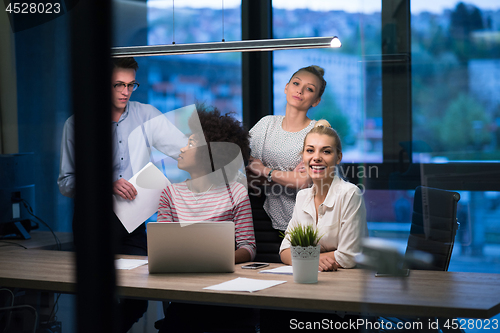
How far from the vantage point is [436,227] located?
5.60 feet

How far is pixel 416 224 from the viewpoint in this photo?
1.76m

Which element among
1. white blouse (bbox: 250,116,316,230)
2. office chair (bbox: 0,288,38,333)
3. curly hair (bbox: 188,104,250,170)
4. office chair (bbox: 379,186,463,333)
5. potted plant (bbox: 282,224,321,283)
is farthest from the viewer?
white blouse (bbox: 250,116,316,230)

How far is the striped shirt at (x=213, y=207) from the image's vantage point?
1.80 metres

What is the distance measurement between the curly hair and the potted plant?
655 millimetres

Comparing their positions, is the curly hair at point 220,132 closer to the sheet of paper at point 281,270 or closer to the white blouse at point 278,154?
the white blouse at point 278,154

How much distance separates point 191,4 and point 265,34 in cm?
55

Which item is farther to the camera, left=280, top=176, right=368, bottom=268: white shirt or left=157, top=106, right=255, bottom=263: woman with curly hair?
left=157, top=106, right=255, bottom=263: woman with curly hair

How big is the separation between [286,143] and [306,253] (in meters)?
0.94

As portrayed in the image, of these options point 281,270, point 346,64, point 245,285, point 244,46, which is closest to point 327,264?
point 281,270

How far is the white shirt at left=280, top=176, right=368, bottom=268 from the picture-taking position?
4.96ft

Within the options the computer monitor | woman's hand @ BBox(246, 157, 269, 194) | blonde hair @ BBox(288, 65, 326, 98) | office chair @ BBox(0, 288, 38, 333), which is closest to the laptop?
office chair @ BBox(0, 288, 38, 333)

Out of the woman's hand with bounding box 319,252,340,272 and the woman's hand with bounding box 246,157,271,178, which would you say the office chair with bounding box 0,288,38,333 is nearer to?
the woman's hand with bounding box 319,252,340,272

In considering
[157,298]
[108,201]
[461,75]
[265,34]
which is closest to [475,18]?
[461,75]

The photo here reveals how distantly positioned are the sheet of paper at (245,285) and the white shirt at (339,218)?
0.26 metres
